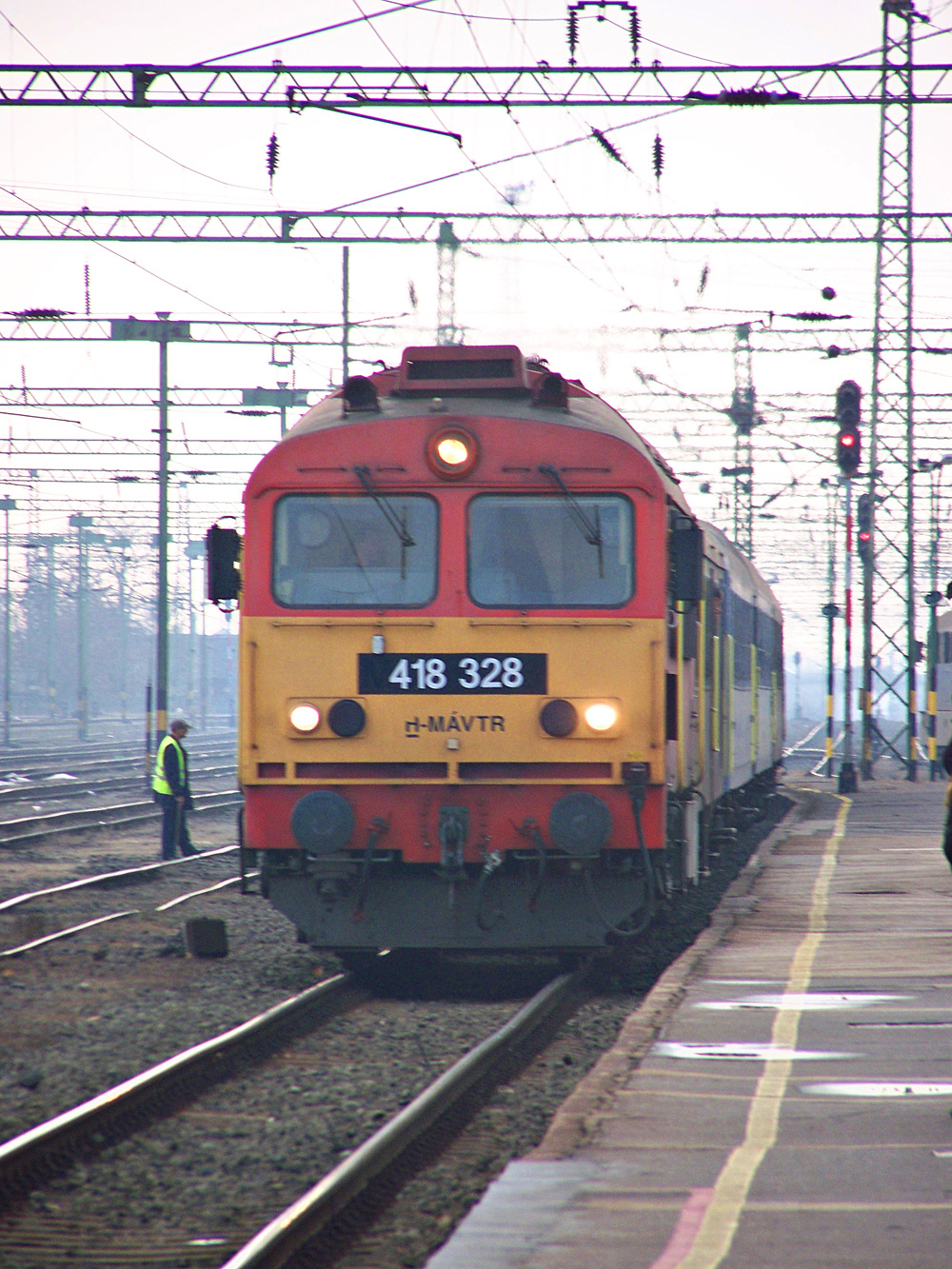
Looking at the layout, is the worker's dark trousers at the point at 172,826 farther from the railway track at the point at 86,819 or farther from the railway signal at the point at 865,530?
the railway signal at the point at 865,530

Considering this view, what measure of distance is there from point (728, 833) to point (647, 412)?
31.4 metres

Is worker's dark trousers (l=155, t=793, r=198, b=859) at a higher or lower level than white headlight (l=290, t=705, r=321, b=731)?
lower

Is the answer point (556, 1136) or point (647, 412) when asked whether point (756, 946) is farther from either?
point (647, 412)

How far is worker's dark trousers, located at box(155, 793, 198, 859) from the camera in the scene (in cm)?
1988

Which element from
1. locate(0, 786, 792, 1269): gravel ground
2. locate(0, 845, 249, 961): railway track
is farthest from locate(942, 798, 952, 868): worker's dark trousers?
locate(0, 845, 249, 961): railway track

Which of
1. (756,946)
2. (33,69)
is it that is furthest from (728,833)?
(33,69)

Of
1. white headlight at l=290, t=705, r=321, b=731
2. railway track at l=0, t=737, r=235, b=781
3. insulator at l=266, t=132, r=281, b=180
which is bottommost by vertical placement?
railway track at l=0, t=737, r=235, b=781

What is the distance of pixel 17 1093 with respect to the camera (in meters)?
7.47

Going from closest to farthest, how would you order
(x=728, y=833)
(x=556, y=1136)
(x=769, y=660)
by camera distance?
(x=556, y=1136), (x=728, y=833), (x=769, y=660)

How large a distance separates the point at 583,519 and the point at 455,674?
1198 millimetres

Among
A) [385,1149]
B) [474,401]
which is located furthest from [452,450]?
[385,1149]

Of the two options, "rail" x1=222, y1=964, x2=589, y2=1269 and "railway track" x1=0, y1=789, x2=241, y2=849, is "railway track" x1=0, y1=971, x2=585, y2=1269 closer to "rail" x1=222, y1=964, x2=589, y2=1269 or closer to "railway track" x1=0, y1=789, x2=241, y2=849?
"rail" x1=222, y1=964, x2=589, y2=1269

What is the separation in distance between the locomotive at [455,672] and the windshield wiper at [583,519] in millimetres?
13

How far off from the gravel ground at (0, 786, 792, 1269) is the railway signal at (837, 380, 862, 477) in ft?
38.4
